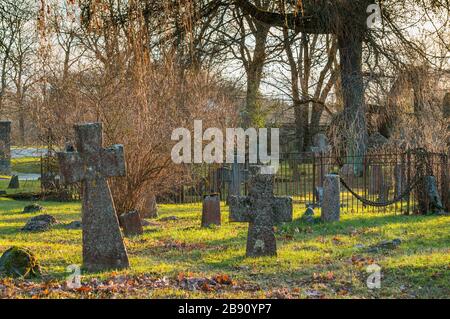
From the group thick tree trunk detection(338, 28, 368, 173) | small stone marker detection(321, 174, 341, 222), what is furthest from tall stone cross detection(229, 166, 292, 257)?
thick tree trunk detection(338, 28, 368, 173)

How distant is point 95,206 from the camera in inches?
357

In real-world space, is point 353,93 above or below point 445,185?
above

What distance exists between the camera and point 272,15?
2431 cm

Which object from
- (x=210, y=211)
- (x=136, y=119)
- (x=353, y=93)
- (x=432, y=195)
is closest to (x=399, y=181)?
(x=432, y=195)

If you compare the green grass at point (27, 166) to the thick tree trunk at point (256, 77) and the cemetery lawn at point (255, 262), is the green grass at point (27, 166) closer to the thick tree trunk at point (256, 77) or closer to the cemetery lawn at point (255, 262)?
the thick tree trunk at point (256, 77)

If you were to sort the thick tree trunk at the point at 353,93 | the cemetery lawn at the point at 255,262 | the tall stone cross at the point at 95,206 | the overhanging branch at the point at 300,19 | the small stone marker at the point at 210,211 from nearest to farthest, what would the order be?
the cemetery lawn at the point at 255,262, the tall stone cross at the point at 95,206, the small stone marker at the point at 210,211, the overhanging branch at the point at 300,19, the thick tree trunk at the point at 353,93

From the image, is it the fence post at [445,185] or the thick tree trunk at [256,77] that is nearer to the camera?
the fence post at [445,185]

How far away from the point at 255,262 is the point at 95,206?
2588 mm

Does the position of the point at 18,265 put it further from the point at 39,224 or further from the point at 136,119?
the point at 136,119

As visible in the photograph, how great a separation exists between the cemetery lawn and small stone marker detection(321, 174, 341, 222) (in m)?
0.29

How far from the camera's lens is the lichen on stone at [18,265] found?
8.51m

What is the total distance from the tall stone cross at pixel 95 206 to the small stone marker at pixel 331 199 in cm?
714

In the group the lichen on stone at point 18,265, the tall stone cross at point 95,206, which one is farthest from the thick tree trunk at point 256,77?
the lichen on stone at point 18,265

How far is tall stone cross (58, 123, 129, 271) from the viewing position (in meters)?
9.10
